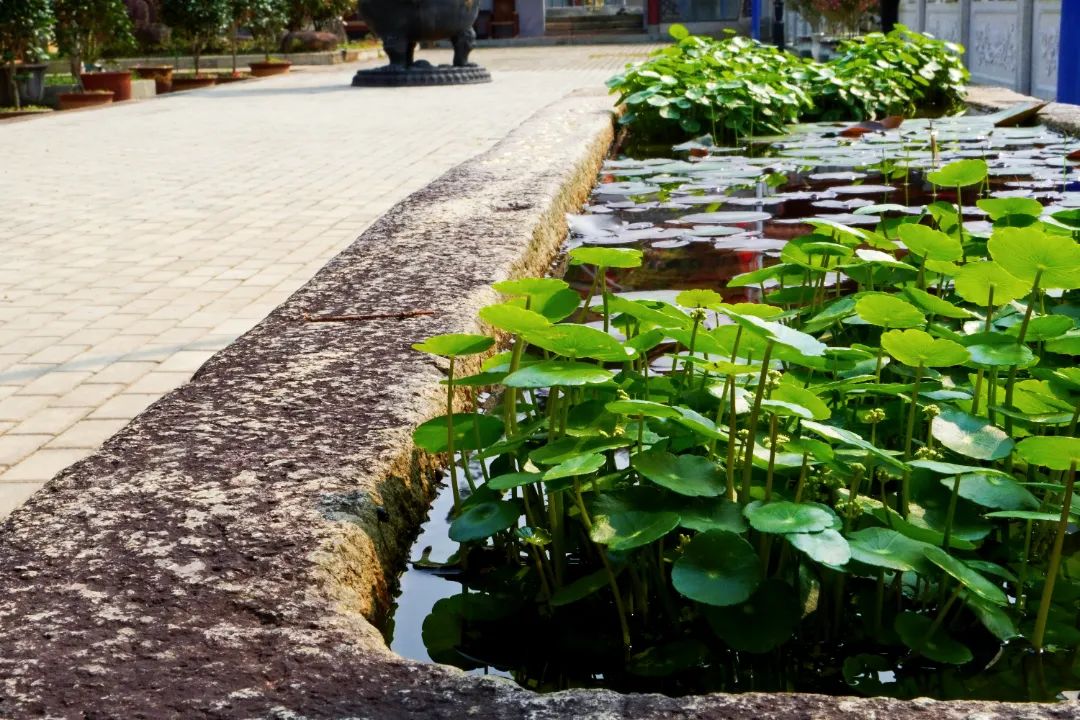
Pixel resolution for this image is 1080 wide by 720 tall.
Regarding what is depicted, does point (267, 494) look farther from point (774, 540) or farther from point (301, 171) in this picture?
point (301, 171)

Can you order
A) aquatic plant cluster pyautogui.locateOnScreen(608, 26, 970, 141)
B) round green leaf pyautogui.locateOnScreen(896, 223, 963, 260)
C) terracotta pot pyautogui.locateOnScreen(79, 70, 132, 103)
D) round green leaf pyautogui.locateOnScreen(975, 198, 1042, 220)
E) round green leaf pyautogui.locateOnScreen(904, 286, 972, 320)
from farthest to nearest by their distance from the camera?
terracotta pot pyautogui.locateOnScreen(79, 70, 132, 103) → aquatic plant cluster pyautogui.locateOnScreen(608, 26, 970, 141) → round green leaf pyautogui.locateOnScreen(975, 198, 1042, 220) → round green leaf pyautogui.locateOnScreen(896, 223, 963, 260) → round green leaf pyautogui.locateOnScreen(904, 286, 972, 320)

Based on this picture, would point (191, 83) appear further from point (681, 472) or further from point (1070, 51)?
point (681, 472)

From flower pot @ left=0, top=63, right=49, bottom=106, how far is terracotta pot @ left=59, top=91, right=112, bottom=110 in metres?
0.72

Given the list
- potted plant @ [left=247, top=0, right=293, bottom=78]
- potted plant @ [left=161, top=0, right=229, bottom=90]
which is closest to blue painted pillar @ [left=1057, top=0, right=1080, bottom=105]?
potted plant @ [left=161, top=0, right=229, bottom=90]

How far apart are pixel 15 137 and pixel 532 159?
6705 mm

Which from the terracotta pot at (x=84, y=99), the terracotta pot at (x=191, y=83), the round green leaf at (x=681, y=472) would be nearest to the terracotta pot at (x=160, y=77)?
the terracotta pot at (x=191, y=83)

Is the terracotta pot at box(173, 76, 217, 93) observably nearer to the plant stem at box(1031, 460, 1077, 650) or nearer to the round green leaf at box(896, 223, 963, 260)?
the round green leaf at box(896, 223, 963, 260)

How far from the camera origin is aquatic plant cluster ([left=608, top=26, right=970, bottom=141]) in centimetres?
672

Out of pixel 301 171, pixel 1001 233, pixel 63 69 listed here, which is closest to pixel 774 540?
pixel 1001 233

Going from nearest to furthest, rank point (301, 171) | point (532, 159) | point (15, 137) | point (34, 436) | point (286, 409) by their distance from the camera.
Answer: point (286, 409)
point (34, 436)
point (532, 159)
point (301, 171)
point (15, 137)

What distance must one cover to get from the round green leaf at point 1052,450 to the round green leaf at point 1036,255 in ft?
1.18

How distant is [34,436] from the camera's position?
278 centimetres

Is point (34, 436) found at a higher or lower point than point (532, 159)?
lower

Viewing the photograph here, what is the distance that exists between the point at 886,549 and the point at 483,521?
1.56 feet
